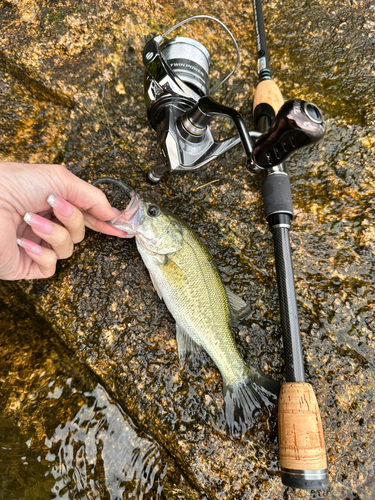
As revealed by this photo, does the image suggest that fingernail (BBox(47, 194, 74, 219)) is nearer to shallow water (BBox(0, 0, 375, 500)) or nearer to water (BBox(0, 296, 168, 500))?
shallow water (BBox(0, 0, 375, 500))

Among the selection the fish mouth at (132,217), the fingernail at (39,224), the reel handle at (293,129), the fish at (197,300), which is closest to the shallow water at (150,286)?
the fish at (197,300)

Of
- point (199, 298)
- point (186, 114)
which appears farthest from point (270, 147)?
point (199, 298)

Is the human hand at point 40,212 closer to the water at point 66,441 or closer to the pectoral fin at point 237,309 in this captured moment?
the water at point 66,441

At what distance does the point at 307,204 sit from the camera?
2.67 meters

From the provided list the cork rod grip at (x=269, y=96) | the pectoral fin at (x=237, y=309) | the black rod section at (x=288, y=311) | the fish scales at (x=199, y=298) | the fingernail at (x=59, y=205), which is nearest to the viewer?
the black rod section at (x=288, y=311)

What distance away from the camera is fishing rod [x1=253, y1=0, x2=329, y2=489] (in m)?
1.76

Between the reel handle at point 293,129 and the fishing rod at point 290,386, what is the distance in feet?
0.04

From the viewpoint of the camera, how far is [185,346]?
2.31 m

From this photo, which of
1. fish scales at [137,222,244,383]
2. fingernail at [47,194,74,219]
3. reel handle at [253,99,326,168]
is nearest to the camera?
reel handle at [253,99,326,168]

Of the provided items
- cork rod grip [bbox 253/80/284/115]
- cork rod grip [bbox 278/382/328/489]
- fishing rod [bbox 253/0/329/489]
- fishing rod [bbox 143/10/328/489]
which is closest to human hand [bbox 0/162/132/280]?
fishing rod [bbox 143/10/328/489]

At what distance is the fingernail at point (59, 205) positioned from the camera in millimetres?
2113

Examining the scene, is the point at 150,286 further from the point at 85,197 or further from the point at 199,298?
the point at 85,197

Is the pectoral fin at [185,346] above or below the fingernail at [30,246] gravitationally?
below

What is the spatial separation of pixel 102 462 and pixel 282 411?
1244 mm
